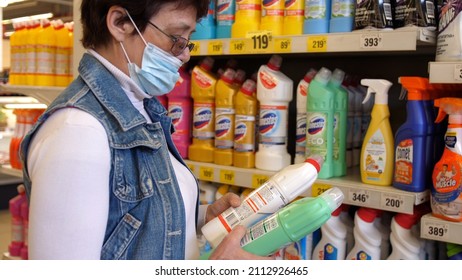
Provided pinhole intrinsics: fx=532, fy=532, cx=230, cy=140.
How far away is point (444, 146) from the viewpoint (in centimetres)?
175

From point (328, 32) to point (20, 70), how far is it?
2.15m

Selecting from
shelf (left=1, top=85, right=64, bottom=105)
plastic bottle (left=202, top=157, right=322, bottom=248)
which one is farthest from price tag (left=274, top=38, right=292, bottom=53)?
shelf (left=1, top=85, right=64, bottom=105)

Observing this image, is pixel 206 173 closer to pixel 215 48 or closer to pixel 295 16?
pixel 215 48

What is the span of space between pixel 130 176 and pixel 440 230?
1.00 m

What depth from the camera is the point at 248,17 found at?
208 cm

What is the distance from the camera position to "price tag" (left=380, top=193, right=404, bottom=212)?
1.68m

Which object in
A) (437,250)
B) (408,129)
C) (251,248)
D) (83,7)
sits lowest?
(437,250)

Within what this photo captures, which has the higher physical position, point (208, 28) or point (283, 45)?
point (208, 28)

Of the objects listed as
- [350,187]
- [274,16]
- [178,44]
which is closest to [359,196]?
[350,187]

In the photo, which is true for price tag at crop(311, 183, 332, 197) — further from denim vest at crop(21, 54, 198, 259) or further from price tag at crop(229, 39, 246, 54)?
denim vest at crop(21, 54, 198, 259)

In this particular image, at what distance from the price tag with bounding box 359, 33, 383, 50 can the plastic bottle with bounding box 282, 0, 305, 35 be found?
1.04ft
